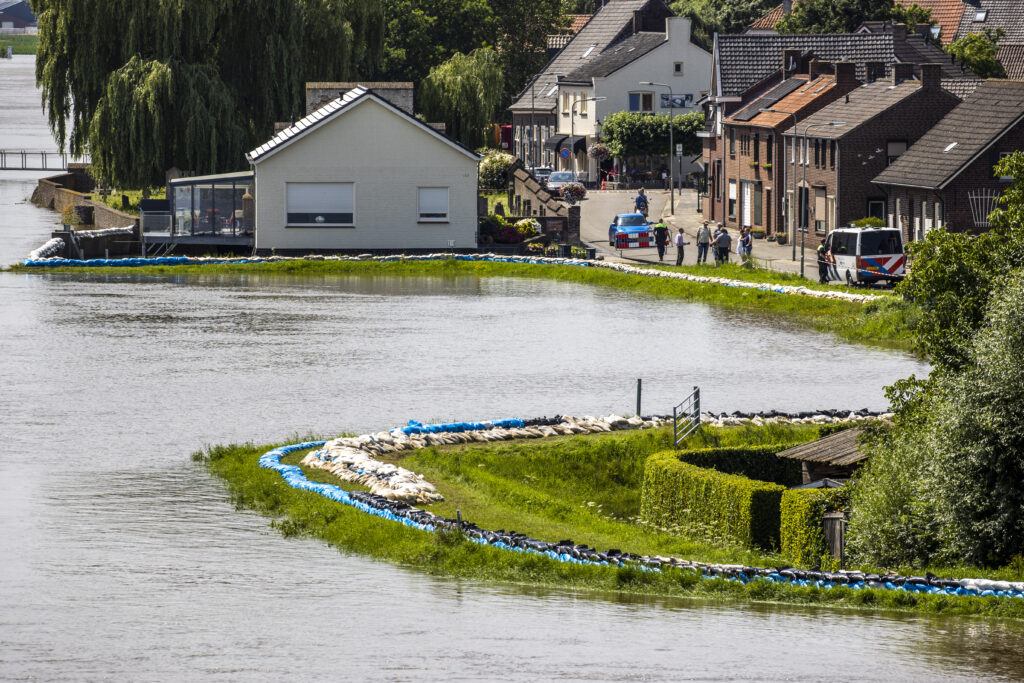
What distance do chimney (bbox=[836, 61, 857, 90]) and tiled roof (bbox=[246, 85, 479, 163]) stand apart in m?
17.6

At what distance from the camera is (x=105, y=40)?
69562mm

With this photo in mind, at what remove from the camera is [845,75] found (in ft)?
229

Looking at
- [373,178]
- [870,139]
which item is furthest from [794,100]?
[373,178]

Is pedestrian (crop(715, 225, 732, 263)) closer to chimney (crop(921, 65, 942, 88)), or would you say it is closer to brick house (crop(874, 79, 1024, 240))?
brick house (crop(874, 79, 1024, 240))

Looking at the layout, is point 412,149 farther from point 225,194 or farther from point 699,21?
point 699,21

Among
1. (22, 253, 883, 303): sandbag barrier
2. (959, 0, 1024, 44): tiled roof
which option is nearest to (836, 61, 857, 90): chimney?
(22, 253, 883, 303): sandbag barrier

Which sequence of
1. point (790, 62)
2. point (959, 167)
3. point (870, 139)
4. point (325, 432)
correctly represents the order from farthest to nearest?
point (790, 62)
point (870, 139)
point (959, 167)
point (325, 432)

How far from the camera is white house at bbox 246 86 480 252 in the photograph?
62438 millimetres

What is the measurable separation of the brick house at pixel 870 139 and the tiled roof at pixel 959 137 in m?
1.24

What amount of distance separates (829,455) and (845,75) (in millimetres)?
47781

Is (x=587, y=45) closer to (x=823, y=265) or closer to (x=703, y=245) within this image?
(x=703, y=245)

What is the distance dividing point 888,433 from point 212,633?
1093cm

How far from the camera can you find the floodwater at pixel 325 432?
670 inches

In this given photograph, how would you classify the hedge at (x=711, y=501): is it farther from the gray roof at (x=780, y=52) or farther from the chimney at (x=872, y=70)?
the gray roof at (x=780, y=52)
